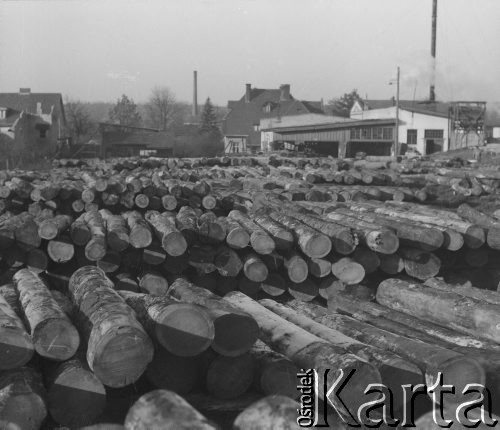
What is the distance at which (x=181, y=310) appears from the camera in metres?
4.96

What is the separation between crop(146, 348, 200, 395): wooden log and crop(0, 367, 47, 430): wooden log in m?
0.91

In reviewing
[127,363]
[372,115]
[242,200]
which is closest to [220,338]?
[127,363]

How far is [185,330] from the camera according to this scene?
4953 mm

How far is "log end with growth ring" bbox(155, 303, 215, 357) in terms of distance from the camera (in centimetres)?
495

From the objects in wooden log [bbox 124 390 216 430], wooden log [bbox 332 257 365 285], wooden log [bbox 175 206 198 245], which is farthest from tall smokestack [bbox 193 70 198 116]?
wooden log [bbox 124 390 216 430]

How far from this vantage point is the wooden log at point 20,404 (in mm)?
4477

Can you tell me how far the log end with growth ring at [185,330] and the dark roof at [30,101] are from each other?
2337 inches

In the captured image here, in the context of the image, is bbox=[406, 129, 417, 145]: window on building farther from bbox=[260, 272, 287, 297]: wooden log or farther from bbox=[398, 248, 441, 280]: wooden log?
bbox=[260, 272, 287, 297]: wooden log

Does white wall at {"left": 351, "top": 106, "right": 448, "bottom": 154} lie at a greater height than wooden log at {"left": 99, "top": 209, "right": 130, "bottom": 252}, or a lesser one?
greater

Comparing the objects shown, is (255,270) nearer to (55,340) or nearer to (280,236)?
(280,236)

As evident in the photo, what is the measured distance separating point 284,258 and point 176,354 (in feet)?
14.4

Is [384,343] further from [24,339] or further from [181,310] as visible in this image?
[24,339]

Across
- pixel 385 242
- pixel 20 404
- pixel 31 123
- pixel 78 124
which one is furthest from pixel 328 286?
pixel 78 124

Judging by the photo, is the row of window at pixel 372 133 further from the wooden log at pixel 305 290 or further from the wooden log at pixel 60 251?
the wooden log at pixel 60 251
